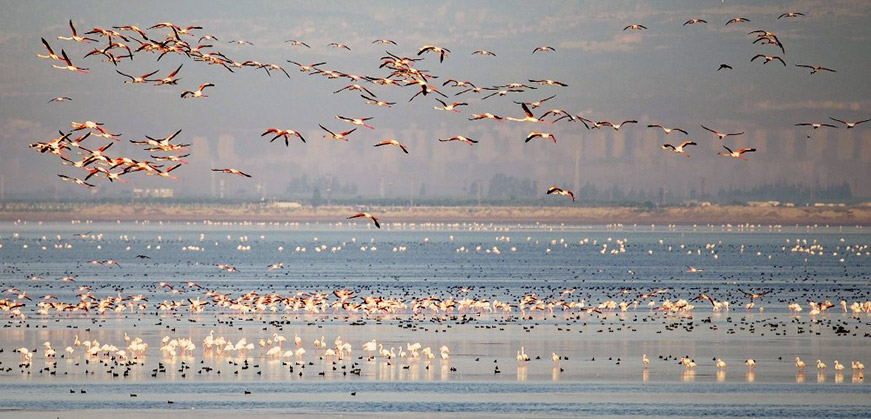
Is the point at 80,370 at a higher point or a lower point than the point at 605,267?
lower

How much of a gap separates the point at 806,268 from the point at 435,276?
127 feet

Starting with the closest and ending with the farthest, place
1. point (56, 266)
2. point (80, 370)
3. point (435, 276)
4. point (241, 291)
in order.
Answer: point (80, 370)
point (241, 291)
point (435, 276)
point (56, 266)

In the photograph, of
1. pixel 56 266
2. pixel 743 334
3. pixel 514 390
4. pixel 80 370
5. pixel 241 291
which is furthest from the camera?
pixel 56 266

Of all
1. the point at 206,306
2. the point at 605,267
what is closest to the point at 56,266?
the point at 605,267

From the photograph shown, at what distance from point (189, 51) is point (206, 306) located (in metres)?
27.9

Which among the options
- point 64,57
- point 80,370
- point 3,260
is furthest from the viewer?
point 3,260

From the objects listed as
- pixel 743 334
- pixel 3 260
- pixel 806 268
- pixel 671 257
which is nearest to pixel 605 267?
pixel 806 268

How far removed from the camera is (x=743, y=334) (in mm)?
49562

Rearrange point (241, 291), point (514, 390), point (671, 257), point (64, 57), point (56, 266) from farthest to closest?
point (671, 257)
point (56, 266)
point (241, 291)
point (514, 390)
point (64, 57)

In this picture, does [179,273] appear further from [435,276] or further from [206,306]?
[206,306]

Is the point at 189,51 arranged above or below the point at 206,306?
above

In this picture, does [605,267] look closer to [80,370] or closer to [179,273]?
[179,273]

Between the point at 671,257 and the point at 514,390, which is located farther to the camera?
the point at 671,257

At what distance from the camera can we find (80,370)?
3828cm
